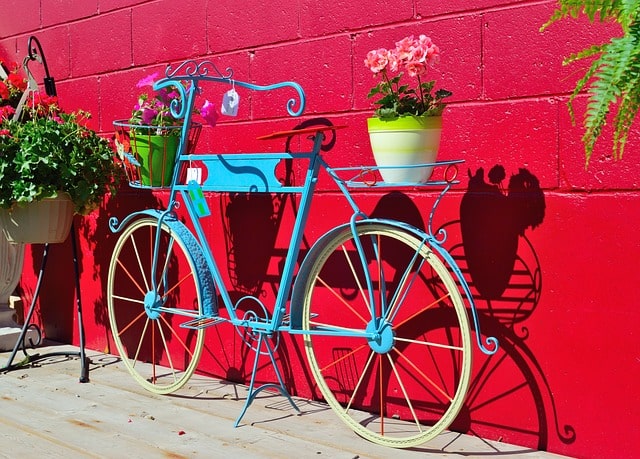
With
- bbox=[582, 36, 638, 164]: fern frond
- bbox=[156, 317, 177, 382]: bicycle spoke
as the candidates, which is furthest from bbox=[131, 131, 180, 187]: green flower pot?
bbox=[582, 36, 638, 164]: fern frond

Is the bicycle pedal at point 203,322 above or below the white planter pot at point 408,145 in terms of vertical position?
below

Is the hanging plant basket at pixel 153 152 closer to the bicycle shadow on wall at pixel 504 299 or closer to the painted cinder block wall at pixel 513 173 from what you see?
the painted cinder block wall at pixel 513 173

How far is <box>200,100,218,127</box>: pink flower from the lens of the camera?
3545mm

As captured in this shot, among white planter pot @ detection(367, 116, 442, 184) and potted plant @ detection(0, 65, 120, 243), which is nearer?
white planter pot @ detection(367, 116, 442, 184)

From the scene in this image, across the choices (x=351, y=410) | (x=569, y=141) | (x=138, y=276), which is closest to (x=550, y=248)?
(x=569, y=141)

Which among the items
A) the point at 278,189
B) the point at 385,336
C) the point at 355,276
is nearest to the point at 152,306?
the point at 278,189

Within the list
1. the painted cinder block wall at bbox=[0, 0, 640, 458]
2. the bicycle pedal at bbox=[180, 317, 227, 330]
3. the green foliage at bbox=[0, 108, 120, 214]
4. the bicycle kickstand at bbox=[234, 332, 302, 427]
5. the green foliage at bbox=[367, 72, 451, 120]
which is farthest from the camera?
the green foliage at bbox=[0, 108, 120, 214]

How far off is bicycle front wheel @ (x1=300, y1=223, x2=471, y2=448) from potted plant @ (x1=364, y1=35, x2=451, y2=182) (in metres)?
0.23

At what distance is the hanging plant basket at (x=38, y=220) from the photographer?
12.6ft

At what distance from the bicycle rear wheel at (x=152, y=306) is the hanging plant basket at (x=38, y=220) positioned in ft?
0.96

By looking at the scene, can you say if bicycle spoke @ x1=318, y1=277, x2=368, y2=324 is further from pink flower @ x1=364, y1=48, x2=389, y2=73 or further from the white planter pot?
pink flower @ x1=364, y1=48, x2=389, y2=73

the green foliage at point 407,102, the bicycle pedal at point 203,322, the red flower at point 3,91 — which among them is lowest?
the bicycle pedal at point 203,322

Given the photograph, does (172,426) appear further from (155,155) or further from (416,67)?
(416,67)

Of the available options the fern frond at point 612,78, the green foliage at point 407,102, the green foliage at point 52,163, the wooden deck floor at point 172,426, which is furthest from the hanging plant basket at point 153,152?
the fern frond at point 612,78
